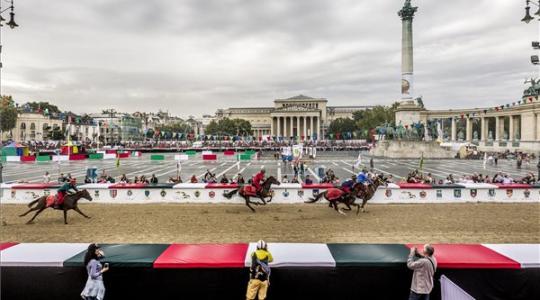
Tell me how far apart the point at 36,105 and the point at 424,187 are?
191908mm

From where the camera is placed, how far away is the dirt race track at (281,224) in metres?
13.5

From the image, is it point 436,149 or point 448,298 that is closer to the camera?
point 448,298

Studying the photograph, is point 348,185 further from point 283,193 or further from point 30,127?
point 30,127

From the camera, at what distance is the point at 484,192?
851 inches

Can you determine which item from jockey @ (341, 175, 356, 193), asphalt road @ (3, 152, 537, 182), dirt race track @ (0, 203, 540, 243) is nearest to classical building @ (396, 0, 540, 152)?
asphalt road @ (3, 152, 537, 182)

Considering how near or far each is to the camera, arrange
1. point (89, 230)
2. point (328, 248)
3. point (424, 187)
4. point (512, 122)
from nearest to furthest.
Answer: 1. point (328, 248)
2. point (89, 230)
3. point (424, 187)
4. point (512, 122)

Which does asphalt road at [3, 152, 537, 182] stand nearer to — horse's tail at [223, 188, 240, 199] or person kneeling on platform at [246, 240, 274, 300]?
horse's tail at [223, 188, 240, 199]

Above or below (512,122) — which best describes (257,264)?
below

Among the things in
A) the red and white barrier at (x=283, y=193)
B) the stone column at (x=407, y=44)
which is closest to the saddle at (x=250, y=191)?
the red and white barrier at (x=283, y=193)

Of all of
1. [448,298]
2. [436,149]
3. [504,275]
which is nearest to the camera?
[448,298]

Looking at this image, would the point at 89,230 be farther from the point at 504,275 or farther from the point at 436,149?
the point at 436,149

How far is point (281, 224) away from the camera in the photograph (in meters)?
15.7

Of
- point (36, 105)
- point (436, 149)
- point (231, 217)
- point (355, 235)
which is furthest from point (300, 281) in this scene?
point (36, 105)

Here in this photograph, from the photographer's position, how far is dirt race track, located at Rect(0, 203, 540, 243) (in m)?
13.5
